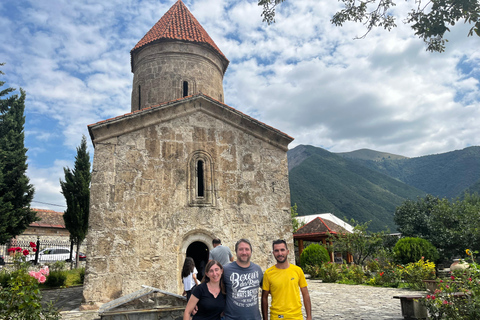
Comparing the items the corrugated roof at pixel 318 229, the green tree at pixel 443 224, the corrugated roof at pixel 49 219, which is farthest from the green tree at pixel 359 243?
the corrugated roof at pixel 49 219

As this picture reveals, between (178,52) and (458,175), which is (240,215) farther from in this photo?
(458,175)

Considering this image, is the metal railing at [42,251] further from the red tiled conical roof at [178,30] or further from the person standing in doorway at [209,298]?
the person standing in doorway at [209,298]

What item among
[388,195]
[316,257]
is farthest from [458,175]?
[316,257]

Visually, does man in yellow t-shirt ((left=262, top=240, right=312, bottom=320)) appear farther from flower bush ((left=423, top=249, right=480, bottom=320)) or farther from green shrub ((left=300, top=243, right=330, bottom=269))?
green shrub ((left=300, top=243, right=330, bottom=269))

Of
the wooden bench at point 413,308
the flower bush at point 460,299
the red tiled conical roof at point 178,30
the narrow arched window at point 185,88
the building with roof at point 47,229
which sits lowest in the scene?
the wooden bench at point 413,308

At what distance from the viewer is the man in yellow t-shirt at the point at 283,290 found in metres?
3.06

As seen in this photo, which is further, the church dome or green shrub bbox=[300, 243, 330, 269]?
green shrub bbox=[300, 243, 330, 269]

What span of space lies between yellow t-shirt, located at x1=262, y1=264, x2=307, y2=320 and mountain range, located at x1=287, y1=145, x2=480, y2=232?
45.7 metres

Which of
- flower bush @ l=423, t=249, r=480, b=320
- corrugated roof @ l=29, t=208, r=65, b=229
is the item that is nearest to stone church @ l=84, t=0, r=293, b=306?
flower bush @ l=423, t=249, r=480, b=320

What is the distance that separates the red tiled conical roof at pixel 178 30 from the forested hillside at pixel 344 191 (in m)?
47.1

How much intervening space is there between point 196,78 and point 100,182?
5775 millimetres

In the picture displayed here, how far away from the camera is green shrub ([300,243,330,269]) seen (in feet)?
48.5

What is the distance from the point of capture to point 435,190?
286 ft

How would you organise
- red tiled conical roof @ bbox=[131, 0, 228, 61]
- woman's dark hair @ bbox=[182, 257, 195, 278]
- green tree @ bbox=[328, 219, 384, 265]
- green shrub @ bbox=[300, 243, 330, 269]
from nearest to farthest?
woman's dark hair @ bbox=[182, 257, 195, 278] → red tiled conical roof @ bbox=[131, 0, 228, 61] → green shrub @ bbox=[300, 243, 330, 269] → green tree @ bbox=[328, 219, 384, 265]
